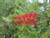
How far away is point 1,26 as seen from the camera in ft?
4.08

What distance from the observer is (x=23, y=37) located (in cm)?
84

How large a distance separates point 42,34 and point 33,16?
15 cm

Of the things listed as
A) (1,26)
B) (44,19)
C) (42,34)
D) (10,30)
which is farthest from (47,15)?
(1,26)

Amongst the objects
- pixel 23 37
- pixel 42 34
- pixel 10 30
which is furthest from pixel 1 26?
pixel 42 34

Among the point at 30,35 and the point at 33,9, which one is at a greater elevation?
the point at 33,9

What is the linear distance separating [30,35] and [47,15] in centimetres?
20

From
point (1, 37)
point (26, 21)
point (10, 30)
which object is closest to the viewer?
point (26, 21)

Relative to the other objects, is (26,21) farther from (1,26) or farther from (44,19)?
(1,26)

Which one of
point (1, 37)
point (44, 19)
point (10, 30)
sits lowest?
point (1, 37)

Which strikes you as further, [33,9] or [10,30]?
[10,30]

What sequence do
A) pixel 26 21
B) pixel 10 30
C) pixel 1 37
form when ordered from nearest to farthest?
pixel 26 21 < pixel 10 30 < pixel 1 37

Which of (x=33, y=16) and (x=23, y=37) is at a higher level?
(x=33, y=16)

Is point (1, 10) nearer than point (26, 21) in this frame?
No

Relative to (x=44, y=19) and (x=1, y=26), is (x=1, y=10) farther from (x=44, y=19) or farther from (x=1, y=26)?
(x=44, y=19)
